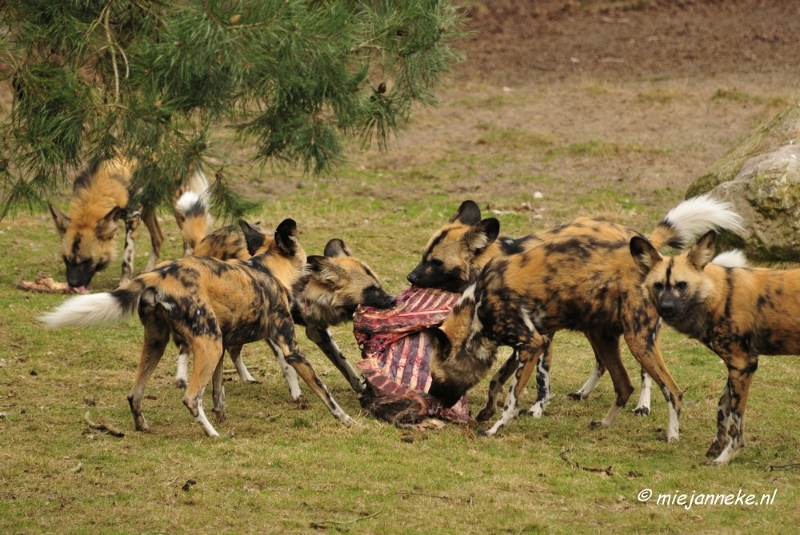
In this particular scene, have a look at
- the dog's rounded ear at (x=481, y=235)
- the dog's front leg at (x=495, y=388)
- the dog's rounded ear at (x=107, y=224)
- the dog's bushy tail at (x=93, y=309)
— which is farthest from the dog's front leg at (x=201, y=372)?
the dog's rounded ear at (x=107, y=224)

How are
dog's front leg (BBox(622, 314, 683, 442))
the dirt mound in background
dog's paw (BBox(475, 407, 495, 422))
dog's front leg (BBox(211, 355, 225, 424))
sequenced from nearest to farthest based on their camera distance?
dog's front leg (BBox(622, 314, 683, 442)) < dog's front leg (BBox(211, 355, 225, 424)) < dog's paw (BBox(475, 407, 495, 422)) < the dirt mound in background

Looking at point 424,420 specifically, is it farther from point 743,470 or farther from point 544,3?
point 544,3

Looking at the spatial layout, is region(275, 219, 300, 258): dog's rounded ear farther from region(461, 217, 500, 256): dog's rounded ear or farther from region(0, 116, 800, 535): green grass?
region(461, 217, 500, 256): dog's rounded ear

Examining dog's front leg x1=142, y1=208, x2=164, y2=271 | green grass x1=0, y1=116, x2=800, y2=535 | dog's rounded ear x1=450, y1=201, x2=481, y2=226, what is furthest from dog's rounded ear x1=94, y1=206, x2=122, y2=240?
dog's rounded ear x1=450, y1=201, x2=481, y2=226

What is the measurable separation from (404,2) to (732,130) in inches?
361

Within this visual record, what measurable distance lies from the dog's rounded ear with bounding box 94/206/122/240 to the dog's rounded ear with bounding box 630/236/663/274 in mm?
5097

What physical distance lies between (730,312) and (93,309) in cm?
285

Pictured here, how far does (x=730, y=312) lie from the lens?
479cm

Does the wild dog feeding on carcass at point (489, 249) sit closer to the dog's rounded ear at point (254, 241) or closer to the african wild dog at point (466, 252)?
the african wild dog at point (466, 252)

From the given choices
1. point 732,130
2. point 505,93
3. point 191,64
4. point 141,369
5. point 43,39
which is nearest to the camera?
point 191,64

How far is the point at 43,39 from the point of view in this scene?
3.76m

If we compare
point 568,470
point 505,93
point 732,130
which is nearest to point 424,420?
point 568,470

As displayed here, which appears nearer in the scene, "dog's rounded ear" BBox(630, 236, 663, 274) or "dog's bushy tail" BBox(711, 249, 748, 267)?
"dog's rounded ear" BBox(630, 236, 663, 274)

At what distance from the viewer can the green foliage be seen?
3.49 meters
